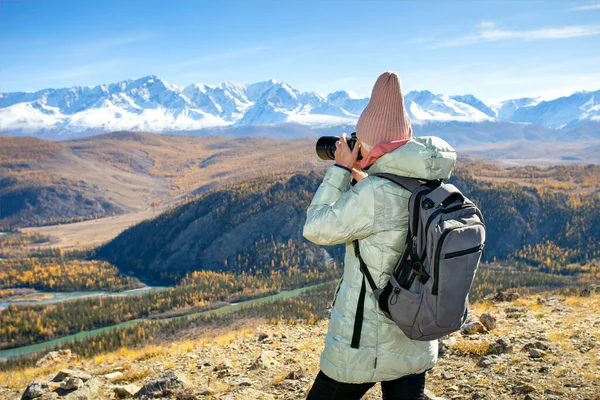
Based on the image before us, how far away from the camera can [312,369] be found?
12.3m

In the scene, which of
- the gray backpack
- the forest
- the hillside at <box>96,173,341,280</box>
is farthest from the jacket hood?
the hillside at <box>96,173,341,280</box>

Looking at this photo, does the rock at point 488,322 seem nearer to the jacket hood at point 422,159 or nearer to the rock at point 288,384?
the rock at point 288,384

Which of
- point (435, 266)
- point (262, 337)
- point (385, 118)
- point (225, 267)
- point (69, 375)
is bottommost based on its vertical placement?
point (225, 267)

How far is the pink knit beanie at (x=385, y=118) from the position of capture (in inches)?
208

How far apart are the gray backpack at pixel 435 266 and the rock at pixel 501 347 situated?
820cm

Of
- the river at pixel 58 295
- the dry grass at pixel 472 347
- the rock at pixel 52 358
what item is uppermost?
the dry grass at pixel 472 347

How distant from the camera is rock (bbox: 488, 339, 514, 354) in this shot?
1188cm

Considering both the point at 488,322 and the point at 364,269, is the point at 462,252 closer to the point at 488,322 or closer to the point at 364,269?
the point at 364,269

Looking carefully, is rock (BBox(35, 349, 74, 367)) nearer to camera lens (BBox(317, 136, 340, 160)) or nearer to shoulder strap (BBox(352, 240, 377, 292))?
camera lens (BBox(317, 136, 340, 160))

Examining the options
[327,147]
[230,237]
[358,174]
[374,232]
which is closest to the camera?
[374,232]

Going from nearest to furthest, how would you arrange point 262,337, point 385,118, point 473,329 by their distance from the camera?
point 385,118, point 473,329, point 262,337

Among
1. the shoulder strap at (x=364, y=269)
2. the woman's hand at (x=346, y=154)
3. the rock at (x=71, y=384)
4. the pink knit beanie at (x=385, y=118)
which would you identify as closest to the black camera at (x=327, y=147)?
the woman's hand at (x=346, y=154)

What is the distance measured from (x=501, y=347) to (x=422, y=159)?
8.92 meters

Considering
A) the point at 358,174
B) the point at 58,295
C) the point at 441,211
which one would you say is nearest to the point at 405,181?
the point at 441,211
